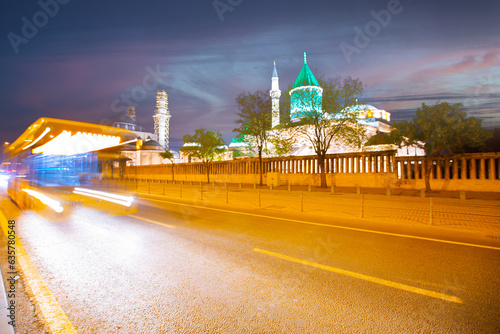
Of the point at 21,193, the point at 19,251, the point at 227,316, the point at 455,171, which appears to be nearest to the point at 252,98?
the point at 455,171

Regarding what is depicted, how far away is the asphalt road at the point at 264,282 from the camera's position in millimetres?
3402

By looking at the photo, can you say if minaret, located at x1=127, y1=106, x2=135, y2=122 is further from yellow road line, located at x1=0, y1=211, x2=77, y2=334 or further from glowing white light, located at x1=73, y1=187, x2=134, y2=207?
yellow road line, located at x1=0, y1=211, x2=77, y2=334

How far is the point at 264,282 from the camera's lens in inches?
181

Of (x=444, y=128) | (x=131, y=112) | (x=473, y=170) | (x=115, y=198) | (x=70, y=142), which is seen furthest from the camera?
(x=131, y=112)

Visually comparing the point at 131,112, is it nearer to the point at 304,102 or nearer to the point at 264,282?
the point at 304,102

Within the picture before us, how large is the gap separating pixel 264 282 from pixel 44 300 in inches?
130

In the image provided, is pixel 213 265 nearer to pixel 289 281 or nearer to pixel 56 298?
pixel 289 281

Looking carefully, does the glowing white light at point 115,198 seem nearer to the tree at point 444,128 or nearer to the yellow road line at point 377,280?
the yellow road line at point 377,280

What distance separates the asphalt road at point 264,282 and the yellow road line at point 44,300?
0.08 metres

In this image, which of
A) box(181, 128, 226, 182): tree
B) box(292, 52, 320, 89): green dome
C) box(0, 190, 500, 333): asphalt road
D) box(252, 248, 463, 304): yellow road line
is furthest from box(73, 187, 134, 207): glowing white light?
box(292, 52, 320, 89): green dome

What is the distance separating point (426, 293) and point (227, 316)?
3029mm

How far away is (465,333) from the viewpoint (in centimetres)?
314

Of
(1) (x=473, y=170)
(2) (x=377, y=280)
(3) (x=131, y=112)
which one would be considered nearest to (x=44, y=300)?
(2) (x=377, y=280)

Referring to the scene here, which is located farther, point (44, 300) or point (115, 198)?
point (115, 198)
